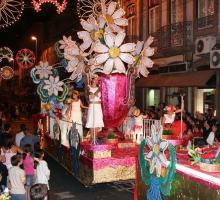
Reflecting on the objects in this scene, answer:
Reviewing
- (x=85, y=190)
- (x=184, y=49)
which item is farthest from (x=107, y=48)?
(x=184, y=49)

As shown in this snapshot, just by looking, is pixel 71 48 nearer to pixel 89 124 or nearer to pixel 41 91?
pixel 89 124

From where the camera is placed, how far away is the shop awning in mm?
15296

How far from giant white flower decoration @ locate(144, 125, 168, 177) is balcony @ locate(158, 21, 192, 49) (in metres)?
11.9

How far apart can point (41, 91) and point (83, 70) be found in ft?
18.3

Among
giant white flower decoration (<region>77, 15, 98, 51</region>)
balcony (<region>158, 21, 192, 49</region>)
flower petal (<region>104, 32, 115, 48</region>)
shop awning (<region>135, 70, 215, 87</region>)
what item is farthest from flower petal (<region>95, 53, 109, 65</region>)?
balcony (<region>158, 21, 192, 49</region>)

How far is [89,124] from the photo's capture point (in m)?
9.26

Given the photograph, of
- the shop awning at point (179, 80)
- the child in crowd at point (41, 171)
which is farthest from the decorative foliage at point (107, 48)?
the shop awning at point (179, 80)

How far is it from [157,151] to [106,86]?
4.93 m

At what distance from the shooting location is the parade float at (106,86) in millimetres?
8523

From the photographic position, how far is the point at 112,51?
28.7ft

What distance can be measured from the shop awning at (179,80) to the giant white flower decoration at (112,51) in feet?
23.2

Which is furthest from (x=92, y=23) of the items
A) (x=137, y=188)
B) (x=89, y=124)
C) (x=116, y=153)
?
(x=137, y=188)

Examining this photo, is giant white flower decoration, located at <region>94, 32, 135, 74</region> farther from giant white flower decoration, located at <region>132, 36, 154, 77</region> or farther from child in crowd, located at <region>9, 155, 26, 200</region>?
child in crowd, located at <region>9, 155, 26, 200</region>

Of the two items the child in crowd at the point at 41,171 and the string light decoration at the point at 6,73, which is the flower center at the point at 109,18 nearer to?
the child in crowd at the point at 41,171
